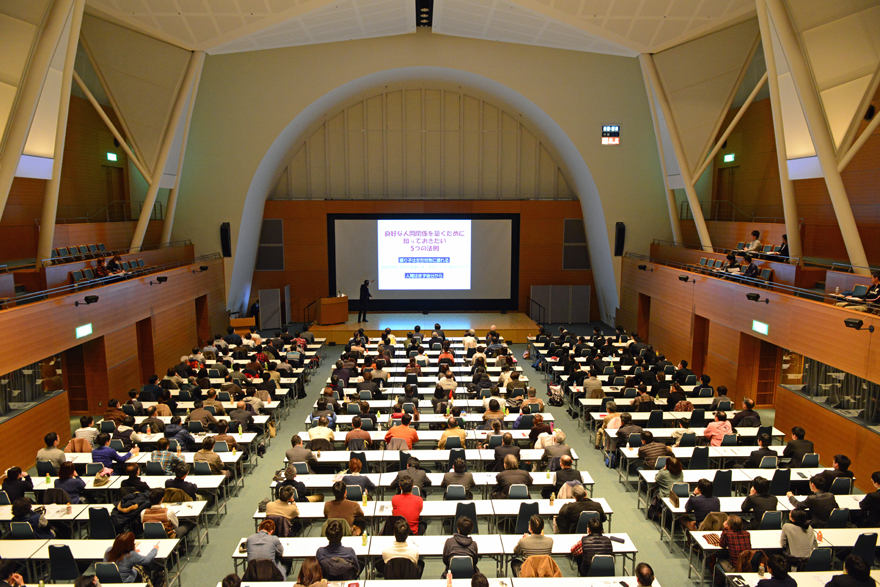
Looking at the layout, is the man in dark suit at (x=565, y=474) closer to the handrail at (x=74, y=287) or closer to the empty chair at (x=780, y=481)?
the empty chair at (x=780, y=481)

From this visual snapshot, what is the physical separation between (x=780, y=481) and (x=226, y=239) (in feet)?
62.8

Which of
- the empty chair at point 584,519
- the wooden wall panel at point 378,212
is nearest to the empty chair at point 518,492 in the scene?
the empty chair at point 584,519

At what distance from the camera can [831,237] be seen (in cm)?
1588

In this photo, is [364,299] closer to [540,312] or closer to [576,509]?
[540,312]

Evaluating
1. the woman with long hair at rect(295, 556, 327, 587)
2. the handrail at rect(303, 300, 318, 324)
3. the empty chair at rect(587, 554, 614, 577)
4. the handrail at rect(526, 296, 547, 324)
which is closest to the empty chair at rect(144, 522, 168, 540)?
the woman with long hair at rect(295, 556, 327, 587)

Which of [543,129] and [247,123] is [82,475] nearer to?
[247,123]

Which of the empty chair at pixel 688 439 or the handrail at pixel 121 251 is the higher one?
the handrail at pixel 121 251

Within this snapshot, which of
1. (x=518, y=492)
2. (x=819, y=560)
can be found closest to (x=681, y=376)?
(x=518, y=492)

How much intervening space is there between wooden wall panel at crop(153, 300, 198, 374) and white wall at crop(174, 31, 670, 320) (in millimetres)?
3306

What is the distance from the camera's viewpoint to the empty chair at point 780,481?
875 centimetres

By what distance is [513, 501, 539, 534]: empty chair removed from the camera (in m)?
7.61

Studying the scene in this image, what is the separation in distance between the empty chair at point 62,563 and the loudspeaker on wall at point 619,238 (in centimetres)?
1980

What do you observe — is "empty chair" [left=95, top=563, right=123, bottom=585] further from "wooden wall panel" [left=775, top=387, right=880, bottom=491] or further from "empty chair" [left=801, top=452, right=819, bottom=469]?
"wooden wall panel" [left=775, top=387, right=880, bottom=491]

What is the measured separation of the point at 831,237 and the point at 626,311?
7.72 m
